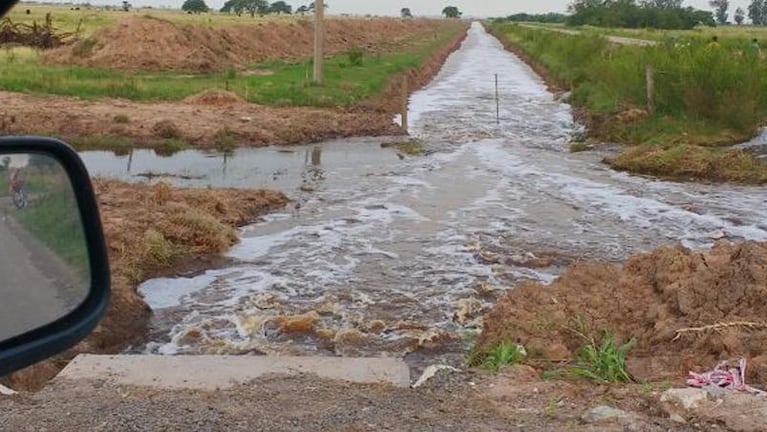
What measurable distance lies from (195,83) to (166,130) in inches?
371

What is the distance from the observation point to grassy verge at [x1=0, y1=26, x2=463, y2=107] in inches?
976

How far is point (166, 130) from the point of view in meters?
19.9

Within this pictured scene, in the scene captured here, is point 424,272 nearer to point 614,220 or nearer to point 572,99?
point 614,220

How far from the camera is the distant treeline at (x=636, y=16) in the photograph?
9662cm

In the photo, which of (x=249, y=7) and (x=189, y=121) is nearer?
(x=189, y=121)

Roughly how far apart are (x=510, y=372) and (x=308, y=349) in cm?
230

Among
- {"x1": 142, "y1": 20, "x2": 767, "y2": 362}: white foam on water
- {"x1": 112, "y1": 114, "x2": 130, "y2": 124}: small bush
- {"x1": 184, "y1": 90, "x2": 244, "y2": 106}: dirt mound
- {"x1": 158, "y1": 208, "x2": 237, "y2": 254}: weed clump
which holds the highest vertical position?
{"x1": 184, "y1": 90, "x2": 244, "y2": 106}: dirt mound

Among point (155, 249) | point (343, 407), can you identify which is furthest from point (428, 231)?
point (343, 407)

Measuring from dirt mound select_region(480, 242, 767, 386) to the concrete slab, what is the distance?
1.45 m

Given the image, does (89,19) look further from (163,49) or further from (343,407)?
(343,407)

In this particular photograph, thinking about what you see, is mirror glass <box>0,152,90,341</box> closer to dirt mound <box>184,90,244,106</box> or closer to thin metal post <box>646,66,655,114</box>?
thin metal post <box>646,66,655,114</box>

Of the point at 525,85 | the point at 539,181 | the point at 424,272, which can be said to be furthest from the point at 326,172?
the point at 525,85

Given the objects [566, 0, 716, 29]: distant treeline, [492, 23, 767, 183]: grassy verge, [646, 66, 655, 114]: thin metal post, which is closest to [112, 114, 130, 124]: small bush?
[492, 23, 767, 183]: grassy verge

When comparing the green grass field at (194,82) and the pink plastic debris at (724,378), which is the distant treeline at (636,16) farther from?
the pink plastic debris at (724,378)
